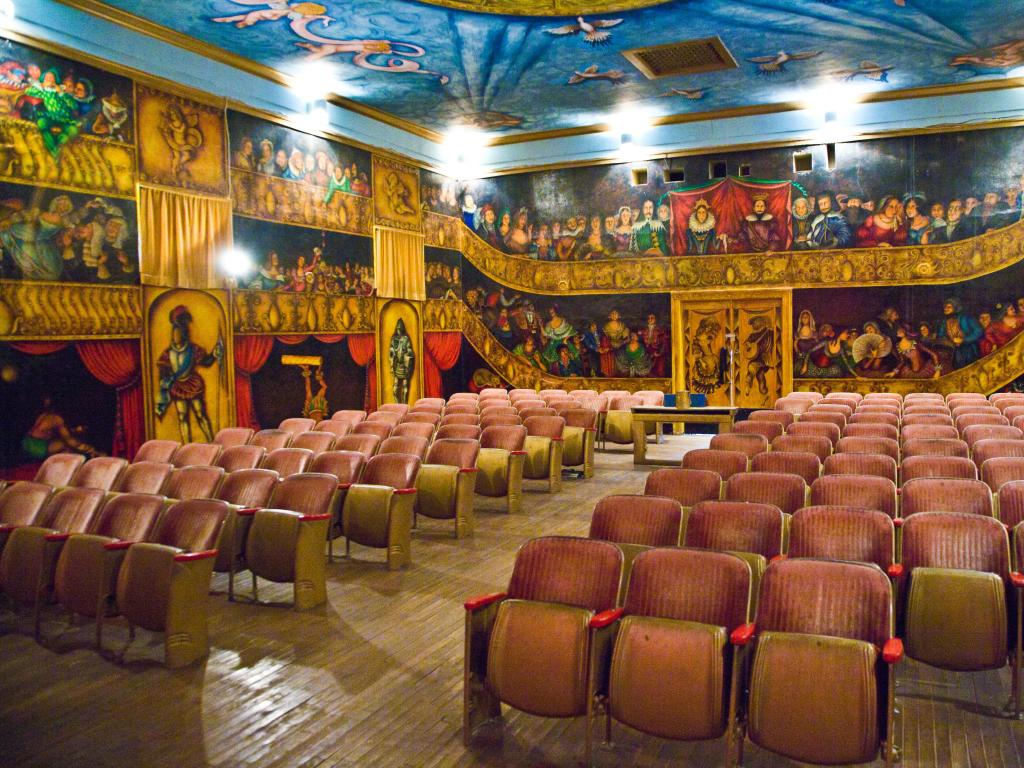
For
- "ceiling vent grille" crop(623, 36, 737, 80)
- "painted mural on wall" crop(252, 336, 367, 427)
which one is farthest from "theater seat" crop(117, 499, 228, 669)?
"ceiling vent grille" crop(623, 36, 737, 80)

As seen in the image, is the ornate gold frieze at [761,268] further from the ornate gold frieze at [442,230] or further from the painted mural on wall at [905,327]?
the painted mural on wall at [905,327]

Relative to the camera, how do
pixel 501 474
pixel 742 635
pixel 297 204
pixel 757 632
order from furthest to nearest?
pixel 297 204
pixel 501 474
pixel 757 632
pixel 742 635

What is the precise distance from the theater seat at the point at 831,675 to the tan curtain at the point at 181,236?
10.0m

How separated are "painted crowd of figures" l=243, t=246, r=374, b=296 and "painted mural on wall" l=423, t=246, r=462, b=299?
205 cm

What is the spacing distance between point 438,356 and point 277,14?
8.22 m

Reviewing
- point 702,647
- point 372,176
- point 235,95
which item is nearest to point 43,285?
point 235,95

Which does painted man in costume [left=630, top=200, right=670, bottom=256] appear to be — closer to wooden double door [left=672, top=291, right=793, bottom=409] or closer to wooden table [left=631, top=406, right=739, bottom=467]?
wooden double door [left=672, top=291, right=793, bottom=409]

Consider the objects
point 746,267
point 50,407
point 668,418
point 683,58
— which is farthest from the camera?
point 746,267

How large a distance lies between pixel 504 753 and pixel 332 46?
35.6 ft

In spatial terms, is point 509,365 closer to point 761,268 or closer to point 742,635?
point 761,268

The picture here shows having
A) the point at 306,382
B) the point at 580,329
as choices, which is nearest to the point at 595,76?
the point at 580,329

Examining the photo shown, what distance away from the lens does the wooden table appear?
11.9m

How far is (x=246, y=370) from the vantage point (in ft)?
41.5

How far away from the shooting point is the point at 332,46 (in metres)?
12.0
